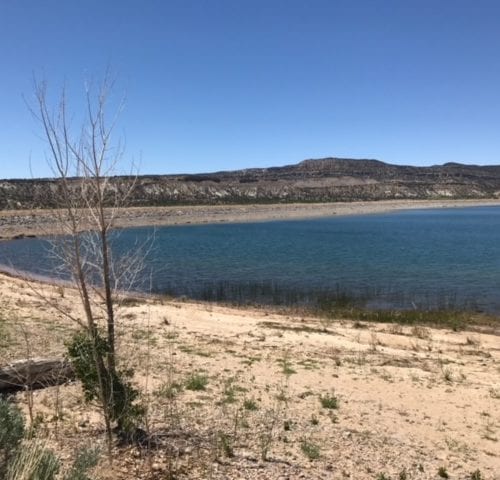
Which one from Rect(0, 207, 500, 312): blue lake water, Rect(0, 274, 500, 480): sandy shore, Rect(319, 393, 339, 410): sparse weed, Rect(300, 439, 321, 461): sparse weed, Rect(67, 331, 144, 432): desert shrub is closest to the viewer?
Rect(67, 331, 144, 432): desert shrub

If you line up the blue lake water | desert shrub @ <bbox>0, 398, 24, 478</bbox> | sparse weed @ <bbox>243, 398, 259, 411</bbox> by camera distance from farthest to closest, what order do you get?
the blue lake water → sparse weed @ <bbox>243, 398, 259, 411</bbox> → desert shrub @ <bbox>0, 398, 24, 478</bbox>

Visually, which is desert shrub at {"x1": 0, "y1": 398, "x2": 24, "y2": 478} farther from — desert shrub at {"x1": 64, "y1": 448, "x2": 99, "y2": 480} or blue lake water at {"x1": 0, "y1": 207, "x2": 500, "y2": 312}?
blue lake water at {"x1": 0, "y1": 207, "x2": 500, "y2": 312}

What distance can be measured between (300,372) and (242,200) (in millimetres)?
134412

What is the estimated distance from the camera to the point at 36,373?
856 centimetres

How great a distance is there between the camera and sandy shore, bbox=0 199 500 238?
7512 cm

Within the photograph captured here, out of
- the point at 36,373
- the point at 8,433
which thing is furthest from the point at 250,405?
the point at 8,433

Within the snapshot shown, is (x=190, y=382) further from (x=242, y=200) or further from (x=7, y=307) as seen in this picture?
(x=242, y=200)

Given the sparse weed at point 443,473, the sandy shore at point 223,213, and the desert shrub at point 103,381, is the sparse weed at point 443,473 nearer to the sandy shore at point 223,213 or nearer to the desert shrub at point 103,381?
the desert shrub at point 103,381

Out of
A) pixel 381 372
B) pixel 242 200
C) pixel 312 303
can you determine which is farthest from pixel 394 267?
pixel 242 200

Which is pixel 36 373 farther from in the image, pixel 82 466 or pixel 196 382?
pixel 82 466

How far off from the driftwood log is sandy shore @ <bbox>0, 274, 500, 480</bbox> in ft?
0.79

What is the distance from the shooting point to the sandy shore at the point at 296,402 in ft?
21.4

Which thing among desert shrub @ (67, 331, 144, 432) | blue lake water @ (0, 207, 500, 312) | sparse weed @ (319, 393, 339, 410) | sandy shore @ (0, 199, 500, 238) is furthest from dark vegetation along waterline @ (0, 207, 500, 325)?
sandy shore @ (0, 199, 500, 238)

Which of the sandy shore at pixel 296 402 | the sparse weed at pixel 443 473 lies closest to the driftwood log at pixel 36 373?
the sandy shore at pixel 296 402
